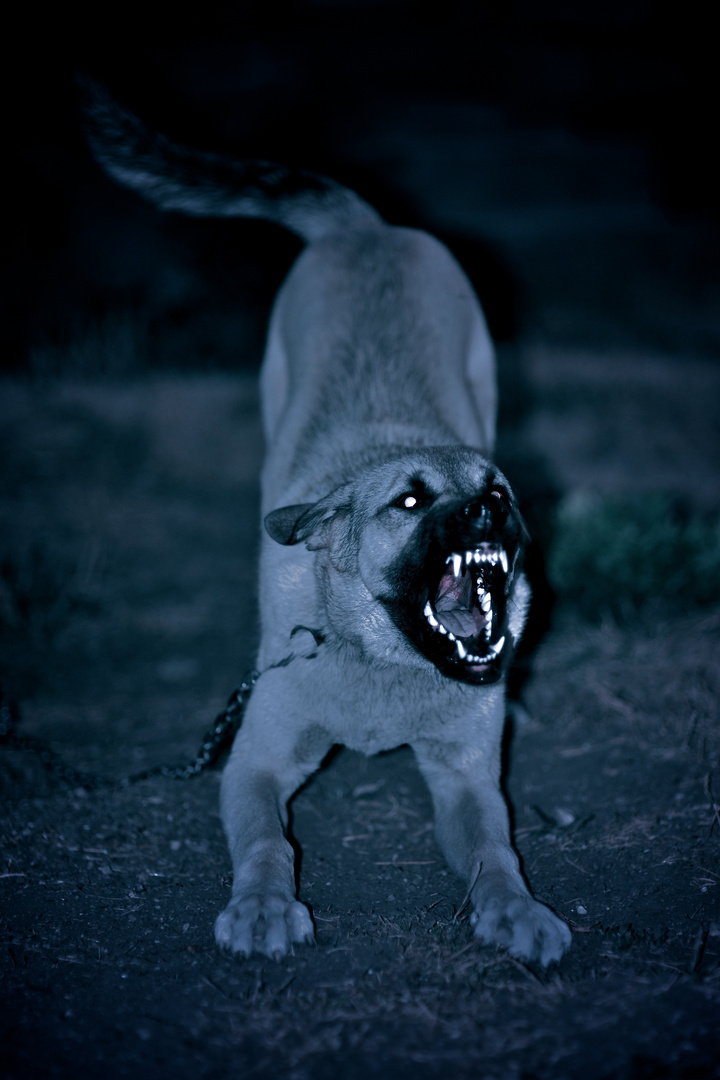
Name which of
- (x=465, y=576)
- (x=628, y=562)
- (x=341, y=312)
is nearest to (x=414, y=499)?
(x=465, y=576)

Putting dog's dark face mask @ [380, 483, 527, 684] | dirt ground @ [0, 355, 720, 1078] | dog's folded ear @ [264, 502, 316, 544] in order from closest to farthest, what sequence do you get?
dirt ground @ [0, 355, 720, 1078] < dog's dark face mask @ [380, 483, 527, 684] < dog's folded ear @ [264, 502, 316, 544]

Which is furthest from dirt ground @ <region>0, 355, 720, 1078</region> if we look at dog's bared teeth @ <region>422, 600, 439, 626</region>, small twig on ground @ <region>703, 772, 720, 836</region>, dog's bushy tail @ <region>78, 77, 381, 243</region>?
dog's bushy tail @ <region>78, 77, 381, 243</region>

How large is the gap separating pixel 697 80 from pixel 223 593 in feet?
33.1

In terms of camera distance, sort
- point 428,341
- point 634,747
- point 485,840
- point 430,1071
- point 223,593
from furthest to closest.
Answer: point 223,593
point 428,341
point 634,747
point 485,840
point 430,1071

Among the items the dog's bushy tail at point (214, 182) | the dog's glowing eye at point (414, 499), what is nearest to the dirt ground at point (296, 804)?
the dog's glowing eye at point (414, 499)

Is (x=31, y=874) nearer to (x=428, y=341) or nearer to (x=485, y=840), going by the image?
(x=485, y=840)

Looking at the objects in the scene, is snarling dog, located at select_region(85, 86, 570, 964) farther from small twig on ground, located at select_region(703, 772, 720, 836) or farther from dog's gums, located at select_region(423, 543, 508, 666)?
small twig on ground, located at select_region(703, 772, 720, 836)

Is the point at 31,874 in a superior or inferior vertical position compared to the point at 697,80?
inferior

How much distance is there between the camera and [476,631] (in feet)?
9.75

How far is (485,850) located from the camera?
2.82m

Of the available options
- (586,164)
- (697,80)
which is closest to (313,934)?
(586,164)

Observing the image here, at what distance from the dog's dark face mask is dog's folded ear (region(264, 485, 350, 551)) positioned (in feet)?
1.20

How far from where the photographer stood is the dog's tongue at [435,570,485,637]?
302 cm

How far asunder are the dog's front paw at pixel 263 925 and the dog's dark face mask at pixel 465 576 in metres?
0.91
